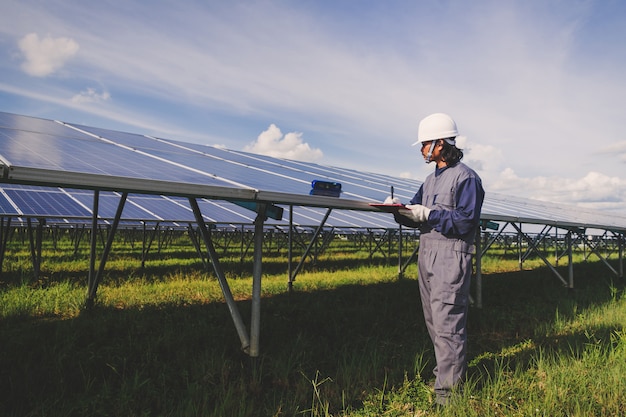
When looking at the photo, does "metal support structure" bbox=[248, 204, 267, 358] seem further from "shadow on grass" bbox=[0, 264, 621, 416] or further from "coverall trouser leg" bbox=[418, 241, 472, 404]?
"coverall trouser leg" bbox=[418, 241, 472, 404]

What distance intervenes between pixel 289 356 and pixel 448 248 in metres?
1.61

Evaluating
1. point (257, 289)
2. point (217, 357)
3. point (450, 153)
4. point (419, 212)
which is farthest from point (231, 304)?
point (450, 153)

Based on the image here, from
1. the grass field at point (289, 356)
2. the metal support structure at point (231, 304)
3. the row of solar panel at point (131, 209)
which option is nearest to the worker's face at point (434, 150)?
the grass field at point (289, 356)

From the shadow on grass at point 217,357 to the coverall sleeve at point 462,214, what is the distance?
1.11 m

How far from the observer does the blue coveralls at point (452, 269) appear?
8.86 ft

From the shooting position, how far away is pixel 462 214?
2.74 metres

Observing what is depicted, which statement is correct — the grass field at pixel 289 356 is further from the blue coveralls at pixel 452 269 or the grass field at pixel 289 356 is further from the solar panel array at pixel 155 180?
the solar panel array at pixel 155 180

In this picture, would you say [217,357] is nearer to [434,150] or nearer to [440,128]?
[434,150]

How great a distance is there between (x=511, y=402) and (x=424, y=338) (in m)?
1.34

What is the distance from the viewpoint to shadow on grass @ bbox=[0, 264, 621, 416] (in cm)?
271

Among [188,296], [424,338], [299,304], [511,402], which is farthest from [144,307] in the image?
[511,402]

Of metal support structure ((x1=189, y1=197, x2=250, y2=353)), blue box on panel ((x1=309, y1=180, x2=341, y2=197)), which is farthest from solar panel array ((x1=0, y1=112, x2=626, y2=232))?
metal support structure ((x1=189, y1=197, x2=250, y2=353))

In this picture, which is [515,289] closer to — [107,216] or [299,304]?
[299,304]

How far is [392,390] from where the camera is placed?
3002mm
